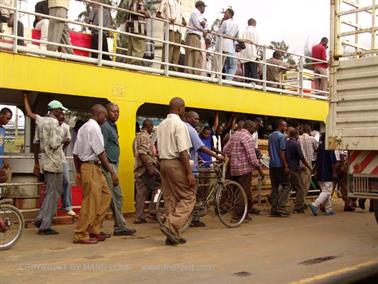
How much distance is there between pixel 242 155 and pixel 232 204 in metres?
0.91

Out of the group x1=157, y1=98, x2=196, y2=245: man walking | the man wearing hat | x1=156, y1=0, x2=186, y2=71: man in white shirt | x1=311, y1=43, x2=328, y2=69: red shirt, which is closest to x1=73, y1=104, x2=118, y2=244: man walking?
the man wearing hat

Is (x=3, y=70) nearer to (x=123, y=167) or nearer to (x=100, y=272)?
(x=123, y=167)

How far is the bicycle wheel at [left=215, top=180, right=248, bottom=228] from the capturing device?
8.45 m

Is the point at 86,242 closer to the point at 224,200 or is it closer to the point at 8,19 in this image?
the point at 224,200

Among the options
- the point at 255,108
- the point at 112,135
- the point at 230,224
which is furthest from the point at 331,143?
the point at 255,108

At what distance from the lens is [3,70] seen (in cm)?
769

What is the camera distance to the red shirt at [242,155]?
29.4ft

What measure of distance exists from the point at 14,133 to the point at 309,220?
25.2 feet

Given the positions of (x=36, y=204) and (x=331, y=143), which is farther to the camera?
(x=36, y=204)

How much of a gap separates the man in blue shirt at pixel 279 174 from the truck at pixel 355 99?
2542 mm

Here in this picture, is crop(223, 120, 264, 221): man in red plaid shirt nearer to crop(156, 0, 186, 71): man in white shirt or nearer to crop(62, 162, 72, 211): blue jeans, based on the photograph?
crop(156, 0, 186, 71): man in white shirt

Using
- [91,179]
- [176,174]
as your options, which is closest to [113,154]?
[91,179]

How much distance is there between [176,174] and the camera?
6.74m

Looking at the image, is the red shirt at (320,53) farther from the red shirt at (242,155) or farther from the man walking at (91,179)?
the man walking at (91,179)
